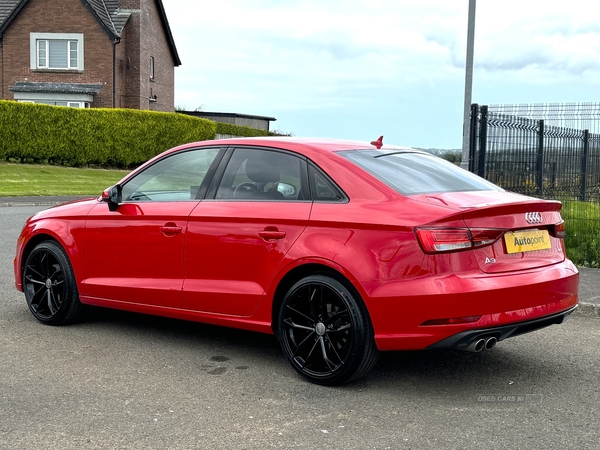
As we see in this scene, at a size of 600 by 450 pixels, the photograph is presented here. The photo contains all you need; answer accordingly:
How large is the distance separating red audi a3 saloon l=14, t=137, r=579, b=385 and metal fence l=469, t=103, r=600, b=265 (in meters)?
6.23

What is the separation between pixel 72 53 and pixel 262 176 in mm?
38016

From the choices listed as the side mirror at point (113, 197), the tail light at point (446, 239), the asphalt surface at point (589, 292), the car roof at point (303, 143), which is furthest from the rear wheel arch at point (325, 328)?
the asphalt surface at point (589, 292)

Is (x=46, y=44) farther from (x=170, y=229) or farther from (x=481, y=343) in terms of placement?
(x=481, y=343)

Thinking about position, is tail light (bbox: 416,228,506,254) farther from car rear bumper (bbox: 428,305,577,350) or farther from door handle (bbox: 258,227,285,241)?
door handle (bbox: 258,227,285,241)

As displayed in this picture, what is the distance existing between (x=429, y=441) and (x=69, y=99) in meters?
38.4

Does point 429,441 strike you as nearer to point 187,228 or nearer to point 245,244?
point 245,244

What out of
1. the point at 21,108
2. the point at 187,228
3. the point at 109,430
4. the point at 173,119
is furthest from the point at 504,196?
the point at 173,119

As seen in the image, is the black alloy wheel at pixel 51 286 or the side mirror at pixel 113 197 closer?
the side mirror at pixel 113 197

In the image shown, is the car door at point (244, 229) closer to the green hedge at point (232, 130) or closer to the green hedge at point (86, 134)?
the green hedge at point (86, 134)

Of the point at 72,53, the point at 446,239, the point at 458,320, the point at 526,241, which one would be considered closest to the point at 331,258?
the point at 446,239

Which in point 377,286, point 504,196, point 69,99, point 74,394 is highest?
point 69,99

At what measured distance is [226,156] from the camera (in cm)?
584

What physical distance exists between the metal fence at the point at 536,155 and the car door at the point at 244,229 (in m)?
6.50

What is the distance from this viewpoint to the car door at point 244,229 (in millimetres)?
5203
